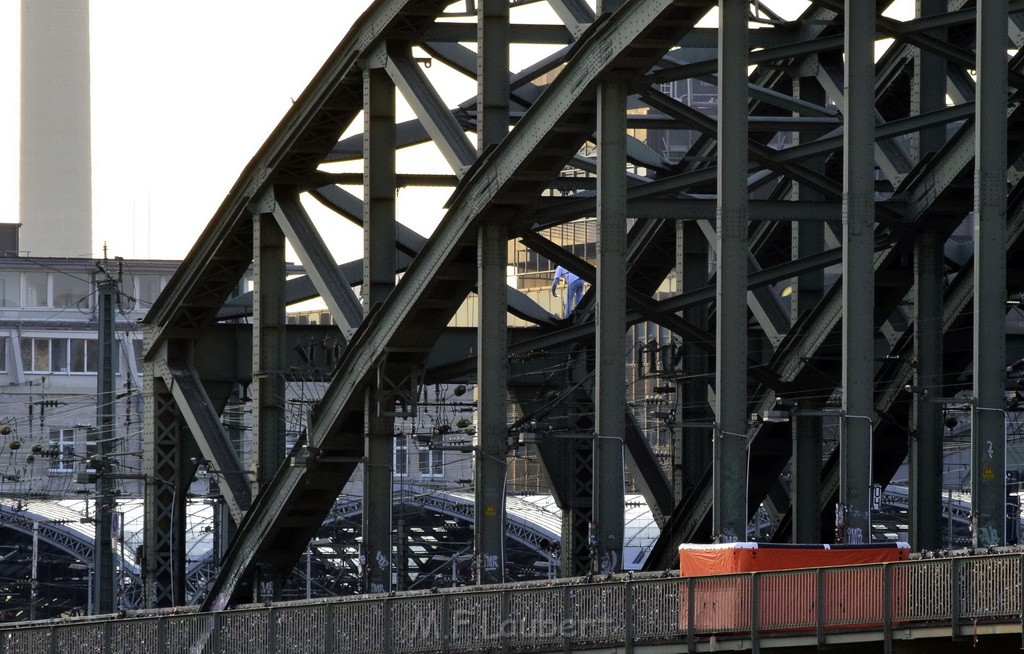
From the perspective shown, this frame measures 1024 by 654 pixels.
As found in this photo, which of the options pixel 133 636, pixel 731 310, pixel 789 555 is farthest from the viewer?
pixel 133 636

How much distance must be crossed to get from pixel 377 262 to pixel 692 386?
26.4ft

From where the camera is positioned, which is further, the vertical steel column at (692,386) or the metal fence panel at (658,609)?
the vertical steel column at (692,386)

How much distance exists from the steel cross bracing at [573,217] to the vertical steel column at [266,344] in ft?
2.04

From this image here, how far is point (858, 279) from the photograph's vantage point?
991 inches

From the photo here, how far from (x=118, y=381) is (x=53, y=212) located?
70094mm

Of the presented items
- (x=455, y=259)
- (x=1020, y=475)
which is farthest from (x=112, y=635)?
(x=1020, y=475)

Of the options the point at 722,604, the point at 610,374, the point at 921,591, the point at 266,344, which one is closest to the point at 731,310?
the point at 610,374

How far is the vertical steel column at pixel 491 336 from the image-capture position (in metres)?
31.5

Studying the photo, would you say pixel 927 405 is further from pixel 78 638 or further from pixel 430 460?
pixel 430 460

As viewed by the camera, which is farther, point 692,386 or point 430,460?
Result: point 430,460

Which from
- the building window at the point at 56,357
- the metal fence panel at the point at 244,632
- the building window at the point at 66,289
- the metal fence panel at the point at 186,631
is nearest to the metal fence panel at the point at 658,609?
the metal fence panel at the point at 244,632

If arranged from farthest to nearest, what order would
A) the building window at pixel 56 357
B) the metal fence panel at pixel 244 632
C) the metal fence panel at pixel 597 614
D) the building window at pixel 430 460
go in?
the building window at pixel 56 357 < the building window at pixel 430 460 < the metal fence panel at pixel 244 632 < the metal fence panel at pixel 597 614

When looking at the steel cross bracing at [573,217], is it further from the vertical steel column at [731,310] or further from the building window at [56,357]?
the building window at [56,357]

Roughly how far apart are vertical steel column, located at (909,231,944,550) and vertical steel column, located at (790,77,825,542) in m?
1.92
